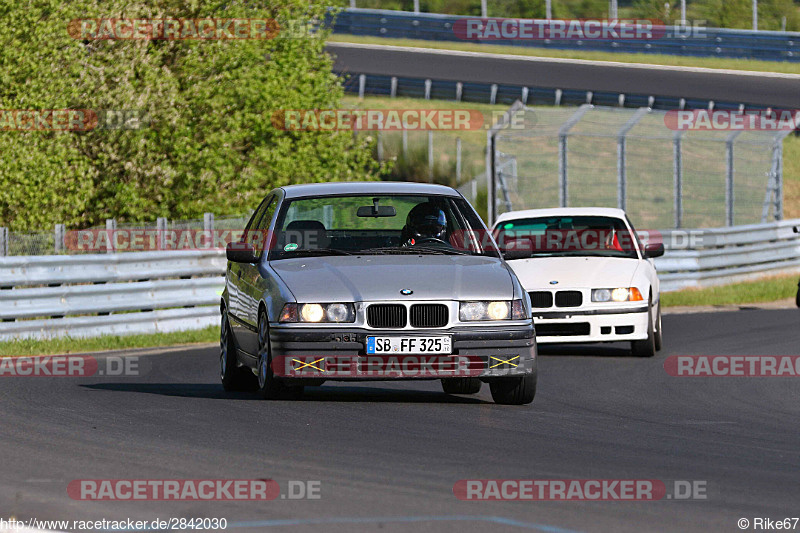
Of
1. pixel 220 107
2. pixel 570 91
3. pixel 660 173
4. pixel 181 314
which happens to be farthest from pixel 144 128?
pixel 660 173

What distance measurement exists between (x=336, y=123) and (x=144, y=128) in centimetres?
550

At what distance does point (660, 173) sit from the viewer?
44.2 meters

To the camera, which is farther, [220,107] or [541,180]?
[541,180]

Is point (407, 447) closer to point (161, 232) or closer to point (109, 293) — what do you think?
point (109, 293)

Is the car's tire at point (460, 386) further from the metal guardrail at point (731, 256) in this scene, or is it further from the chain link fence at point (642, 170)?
the metal guardrail at point (731, 256)

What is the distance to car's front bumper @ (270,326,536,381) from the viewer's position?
392 inches

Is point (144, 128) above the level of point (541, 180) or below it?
above

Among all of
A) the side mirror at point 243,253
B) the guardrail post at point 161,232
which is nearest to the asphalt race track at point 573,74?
the guardrail post at point 161,232

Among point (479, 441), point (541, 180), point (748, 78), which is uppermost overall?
point (479, 441)

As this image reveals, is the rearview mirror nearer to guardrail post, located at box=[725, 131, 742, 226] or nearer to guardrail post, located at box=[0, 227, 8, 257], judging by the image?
guardrail post, located at box=[0, 227, 8, 257]

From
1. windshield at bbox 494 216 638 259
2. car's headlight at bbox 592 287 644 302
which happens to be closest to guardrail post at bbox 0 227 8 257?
windshield at bbox 494 216 638 259

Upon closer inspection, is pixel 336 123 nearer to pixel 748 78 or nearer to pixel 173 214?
pixel 173 214

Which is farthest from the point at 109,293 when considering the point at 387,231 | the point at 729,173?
the point at 729,173

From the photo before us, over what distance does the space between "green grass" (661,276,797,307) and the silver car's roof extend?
14147 millimetres
